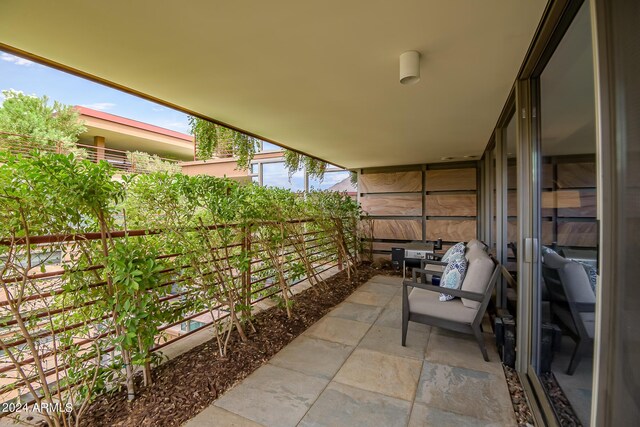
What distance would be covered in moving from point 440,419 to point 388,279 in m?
3.23

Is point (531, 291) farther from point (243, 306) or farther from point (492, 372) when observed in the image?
point (243, 306)

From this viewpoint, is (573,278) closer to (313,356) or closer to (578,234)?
(578,234)

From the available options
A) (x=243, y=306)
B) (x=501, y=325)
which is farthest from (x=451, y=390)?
(x=243, y=306)

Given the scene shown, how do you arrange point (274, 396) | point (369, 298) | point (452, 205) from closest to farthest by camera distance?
1. point (274, 396)
2. point (369, 298)
3. point (452, 205)

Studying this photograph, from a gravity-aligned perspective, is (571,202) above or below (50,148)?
below

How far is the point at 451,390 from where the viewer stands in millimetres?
1933

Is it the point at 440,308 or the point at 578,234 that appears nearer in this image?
the point at 578,234

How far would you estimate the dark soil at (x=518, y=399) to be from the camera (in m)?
1.67

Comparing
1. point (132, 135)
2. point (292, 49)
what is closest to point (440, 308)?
point (292, 49)

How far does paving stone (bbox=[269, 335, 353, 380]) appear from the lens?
2197mm

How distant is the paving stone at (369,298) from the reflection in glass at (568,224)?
6.50 ft

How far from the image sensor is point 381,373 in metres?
2.15

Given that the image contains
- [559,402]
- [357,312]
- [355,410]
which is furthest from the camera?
[357,312]

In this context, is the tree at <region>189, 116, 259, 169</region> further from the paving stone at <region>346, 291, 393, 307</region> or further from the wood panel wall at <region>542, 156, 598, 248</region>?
the wood panel wall at <region>542, 156, 598, 248</region>
